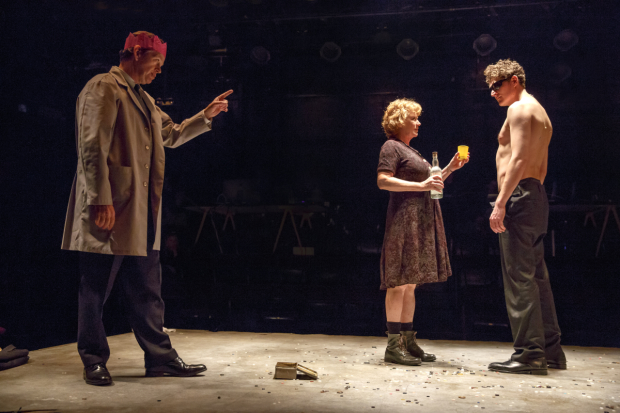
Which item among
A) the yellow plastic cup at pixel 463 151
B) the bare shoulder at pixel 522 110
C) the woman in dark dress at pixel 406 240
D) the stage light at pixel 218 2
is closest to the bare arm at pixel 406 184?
the woman in dark dress at pixel 406 240

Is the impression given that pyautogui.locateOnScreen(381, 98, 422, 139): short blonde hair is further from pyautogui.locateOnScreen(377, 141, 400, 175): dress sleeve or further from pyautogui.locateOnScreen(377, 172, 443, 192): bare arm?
pyautogui.locateOnScreen(377, 172, 443, 192): bare arm

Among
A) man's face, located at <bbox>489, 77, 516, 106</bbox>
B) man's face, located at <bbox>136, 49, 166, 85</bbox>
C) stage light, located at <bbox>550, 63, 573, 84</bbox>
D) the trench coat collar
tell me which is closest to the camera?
the trench coat collar

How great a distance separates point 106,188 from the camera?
8.52ft

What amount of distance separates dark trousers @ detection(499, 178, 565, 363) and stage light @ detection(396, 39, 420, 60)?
332 centimetres

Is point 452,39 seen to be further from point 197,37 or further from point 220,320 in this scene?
point 220,320

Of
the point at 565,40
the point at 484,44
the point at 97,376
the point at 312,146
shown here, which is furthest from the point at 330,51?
the point at 97,376

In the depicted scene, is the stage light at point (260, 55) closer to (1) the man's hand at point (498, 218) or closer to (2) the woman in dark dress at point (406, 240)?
(2) the woman in dark dress at point (406, 240)

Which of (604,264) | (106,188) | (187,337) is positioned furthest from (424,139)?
(106,188)

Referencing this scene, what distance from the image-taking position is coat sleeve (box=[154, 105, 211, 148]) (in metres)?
3.10

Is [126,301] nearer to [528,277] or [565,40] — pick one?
[528,277]

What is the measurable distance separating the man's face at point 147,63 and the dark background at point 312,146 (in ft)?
8.33

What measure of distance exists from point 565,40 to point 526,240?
12.0 feet

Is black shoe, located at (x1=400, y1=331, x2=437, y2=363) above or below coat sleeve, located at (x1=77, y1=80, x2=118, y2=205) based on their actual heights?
below

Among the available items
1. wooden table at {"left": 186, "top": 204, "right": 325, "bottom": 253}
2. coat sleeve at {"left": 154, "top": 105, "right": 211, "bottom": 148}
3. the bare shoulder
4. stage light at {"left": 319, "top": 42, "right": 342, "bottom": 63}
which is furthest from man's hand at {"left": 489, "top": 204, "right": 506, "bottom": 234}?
stage light at {"left": 319, "top": 42, "right": 342, "bottom": 63}
